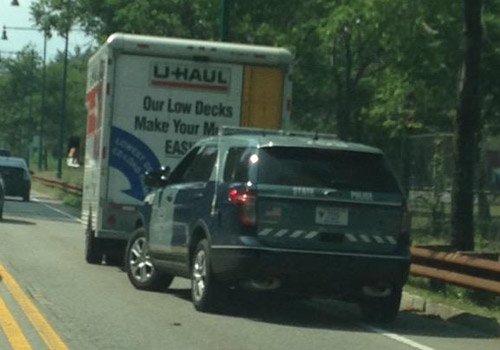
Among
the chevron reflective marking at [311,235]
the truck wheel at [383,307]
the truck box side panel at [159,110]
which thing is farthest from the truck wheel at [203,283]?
the truck box side panel at [159,110]

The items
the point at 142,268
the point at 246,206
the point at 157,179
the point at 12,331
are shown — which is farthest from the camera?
the point at 142,268

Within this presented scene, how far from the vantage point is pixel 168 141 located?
2008cm

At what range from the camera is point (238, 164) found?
49.5 feet

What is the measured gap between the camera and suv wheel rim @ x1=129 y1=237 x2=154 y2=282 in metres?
17.6

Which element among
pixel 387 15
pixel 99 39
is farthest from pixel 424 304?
pixel 99 39

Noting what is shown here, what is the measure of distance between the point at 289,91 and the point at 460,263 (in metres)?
4.43

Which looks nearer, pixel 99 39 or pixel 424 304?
pixel 424 304

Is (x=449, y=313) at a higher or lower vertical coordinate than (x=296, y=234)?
lower

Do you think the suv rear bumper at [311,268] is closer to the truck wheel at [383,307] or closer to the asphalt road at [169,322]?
the truck wheel at [383,307]

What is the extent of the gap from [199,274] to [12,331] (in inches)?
106

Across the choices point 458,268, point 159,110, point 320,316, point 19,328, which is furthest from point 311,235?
point 159,110

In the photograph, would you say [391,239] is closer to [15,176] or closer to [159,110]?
[159,110]

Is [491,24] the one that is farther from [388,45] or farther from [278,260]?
[278,260]

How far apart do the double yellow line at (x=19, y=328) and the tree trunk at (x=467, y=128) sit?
234 inches
